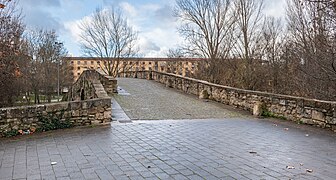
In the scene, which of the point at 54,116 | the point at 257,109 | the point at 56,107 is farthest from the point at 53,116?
the point at 257,109

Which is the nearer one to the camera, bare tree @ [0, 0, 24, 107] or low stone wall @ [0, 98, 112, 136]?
low stone wall @ [0, 98, 112, 136]

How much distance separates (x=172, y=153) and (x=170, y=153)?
3 centimetres

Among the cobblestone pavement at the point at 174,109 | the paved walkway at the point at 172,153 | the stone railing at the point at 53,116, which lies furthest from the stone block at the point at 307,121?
the stone railing at the point at 53,116

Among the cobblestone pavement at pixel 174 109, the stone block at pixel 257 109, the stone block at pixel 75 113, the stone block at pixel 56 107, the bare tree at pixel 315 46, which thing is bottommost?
the cobblestone pavement at pixel 174 109

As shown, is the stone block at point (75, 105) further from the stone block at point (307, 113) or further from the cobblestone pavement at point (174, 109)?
the stone block at point (307, 113)

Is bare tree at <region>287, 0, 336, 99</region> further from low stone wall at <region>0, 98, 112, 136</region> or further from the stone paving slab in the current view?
low stone wall at <region>0, 98, 112, 136</region>

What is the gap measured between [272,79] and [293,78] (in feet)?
11.0

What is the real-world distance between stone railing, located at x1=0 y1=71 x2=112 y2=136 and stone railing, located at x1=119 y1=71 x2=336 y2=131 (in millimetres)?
5304

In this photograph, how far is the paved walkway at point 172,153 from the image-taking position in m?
3.88

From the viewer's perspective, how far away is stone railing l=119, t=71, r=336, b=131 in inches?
289

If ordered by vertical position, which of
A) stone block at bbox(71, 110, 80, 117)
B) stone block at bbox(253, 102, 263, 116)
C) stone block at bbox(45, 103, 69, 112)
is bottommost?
stone block at bbox(253, 102, 263, 116)

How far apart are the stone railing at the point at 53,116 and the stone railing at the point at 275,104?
530cm

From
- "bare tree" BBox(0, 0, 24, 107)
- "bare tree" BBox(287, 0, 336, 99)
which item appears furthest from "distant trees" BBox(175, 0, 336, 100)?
"bare tree" BBox(0, 0, 24, 107)

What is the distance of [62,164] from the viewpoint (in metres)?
4.23
